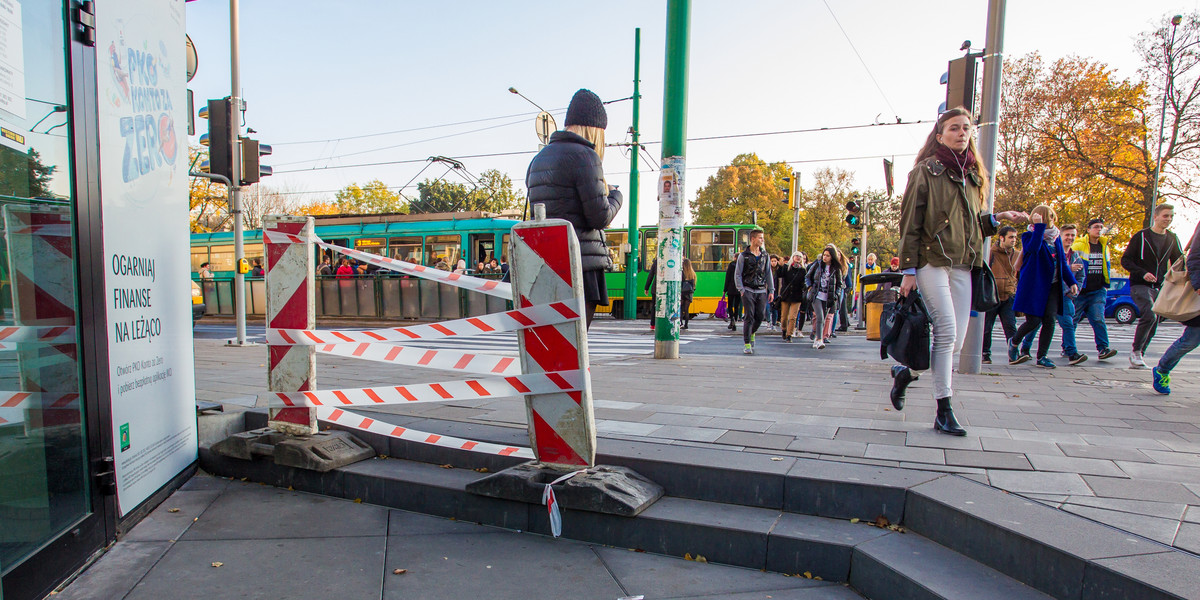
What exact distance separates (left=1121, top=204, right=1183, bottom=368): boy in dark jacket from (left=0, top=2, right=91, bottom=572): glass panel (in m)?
8.76

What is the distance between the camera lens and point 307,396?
3.71 metres

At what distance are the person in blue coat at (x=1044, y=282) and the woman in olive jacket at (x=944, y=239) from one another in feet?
13.5

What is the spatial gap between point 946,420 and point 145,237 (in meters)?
4.22

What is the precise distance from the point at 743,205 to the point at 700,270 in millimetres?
37348

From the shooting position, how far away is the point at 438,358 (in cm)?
343

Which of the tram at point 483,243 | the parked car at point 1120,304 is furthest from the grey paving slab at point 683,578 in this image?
the parked car at point 1120,304

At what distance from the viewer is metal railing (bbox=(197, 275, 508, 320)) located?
16.9 meters

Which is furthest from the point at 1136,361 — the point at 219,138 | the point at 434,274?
the point at 219,138

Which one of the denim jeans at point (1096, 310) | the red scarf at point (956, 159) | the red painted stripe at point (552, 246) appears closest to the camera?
the red painted stripe at point (552, 246)

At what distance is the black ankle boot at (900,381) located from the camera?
402 centimetres

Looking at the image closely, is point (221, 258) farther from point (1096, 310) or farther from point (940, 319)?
point (940, 319)

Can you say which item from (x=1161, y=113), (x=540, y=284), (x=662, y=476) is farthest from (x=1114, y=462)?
(x=1161, y=113)

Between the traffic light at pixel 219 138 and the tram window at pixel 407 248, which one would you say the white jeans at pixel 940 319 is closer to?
the traffic light at pixel 219 138

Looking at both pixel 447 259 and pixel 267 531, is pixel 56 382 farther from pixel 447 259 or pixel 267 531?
pixel 447 259
